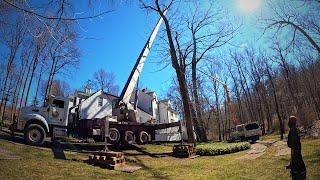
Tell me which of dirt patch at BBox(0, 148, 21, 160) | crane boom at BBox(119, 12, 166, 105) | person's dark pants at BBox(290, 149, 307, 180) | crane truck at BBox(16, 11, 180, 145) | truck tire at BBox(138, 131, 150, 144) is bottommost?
person's dark pants at BBox(290, 149, 307, 180)

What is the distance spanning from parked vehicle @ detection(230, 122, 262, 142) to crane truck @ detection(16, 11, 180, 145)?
1590 centimetres

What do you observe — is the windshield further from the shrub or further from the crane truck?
the crane truck

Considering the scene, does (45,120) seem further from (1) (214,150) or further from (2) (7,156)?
(1) (214,150)

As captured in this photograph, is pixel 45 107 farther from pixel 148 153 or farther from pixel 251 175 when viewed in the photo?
pixel 251 175

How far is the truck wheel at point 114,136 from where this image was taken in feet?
62.8

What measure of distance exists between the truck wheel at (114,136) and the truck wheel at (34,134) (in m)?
4.28

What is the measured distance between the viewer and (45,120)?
56.5 ft

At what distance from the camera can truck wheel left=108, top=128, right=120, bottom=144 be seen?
1913 cm

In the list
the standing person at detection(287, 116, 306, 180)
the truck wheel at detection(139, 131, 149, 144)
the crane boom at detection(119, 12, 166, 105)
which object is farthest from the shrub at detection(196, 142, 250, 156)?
the standing person at detection(287, 116, 306, 180)

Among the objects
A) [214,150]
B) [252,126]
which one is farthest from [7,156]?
[252,126]

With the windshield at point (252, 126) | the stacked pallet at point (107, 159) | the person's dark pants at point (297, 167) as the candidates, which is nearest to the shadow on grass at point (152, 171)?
the stacked pallet at point (107, 159)

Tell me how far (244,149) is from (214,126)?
51.8m

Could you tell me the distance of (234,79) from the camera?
55219 millimetres

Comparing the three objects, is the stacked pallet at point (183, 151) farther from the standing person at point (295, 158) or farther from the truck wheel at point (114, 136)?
the standing person at point (295, 158)
